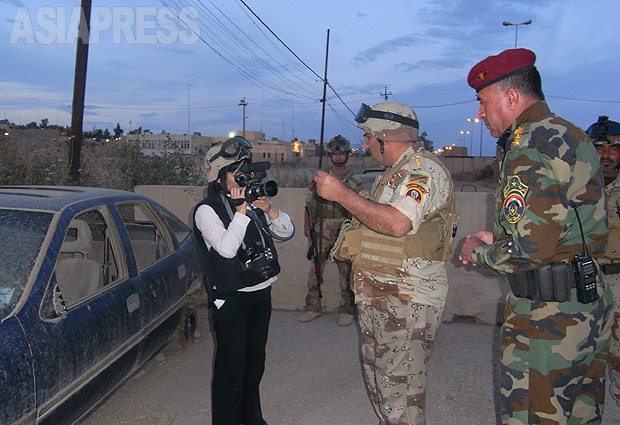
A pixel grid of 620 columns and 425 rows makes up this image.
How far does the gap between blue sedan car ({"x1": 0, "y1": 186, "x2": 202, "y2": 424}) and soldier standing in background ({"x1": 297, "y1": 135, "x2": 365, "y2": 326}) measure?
1.82 metres

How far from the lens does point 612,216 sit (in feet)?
10.9

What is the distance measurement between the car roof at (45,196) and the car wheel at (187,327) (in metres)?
1.27

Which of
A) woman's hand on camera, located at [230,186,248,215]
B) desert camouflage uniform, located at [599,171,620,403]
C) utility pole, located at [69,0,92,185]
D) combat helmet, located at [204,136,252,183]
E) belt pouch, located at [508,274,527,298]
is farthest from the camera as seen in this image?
utility pole, located at [69,0,92,185]

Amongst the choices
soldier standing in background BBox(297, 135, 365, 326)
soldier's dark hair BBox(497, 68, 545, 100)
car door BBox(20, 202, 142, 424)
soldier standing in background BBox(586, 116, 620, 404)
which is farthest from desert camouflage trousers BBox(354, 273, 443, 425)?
soldier standing in background BBox(297, 135, 365, 326)

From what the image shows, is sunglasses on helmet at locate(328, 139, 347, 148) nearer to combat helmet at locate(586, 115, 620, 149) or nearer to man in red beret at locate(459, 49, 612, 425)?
combat helmet at locate(586, 115, 620, 149)

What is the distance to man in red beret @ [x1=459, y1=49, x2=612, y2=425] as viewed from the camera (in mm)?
1961

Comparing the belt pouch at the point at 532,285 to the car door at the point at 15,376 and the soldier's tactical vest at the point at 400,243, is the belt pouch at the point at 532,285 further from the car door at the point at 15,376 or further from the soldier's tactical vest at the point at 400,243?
the car door at the point at 15,376

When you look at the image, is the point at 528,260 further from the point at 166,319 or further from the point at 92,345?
the point at 166,319

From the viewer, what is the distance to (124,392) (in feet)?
12.7

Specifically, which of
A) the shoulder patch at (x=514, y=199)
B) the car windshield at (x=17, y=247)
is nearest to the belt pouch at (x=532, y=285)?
the shoulder patch at (x=514, y=199)

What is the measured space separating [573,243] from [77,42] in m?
8.61

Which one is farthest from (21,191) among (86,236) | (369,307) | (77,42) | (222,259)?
(77,42)

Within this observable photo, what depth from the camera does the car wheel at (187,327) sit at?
4.43 meters

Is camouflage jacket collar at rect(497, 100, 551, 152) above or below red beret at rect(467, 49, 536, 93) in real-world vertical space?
below
